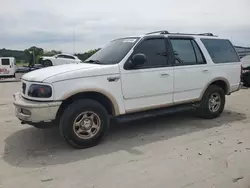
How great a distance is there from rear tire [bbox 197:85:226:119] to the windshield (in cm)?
217

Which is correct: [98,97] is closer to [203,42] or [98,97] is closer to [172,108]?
[172,108]

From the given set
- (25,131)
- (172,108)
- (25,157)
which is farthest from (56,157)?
(172,108)

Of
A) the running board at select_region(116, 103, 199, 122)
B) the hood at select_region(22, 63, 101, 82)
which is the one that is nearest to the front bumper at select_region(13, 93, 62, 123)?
the hood at select_region(22, 63, 101, 82)

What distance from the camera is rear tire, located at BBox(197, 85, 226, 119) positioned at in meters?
6.25

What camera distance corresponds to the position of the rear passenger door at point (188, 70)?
18.6 feet

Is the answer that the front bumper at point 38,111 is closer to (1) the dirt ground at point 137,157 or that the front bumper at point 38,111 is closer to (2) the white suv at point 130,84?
(2) the white suv at point 130,84

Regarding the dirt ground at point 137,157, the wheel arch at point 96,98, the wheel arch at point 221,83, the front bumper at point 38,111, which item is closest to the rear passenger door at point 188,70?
the wheel arch at point 221,83

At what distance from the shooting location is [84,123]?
4516mm

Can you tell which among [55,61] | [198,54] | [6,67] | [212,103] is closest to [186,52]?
[198,54]

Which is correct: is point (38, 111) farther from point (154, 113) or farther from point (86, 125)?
point (154, 113)

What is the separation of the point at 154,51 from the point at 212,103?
6.76 ft

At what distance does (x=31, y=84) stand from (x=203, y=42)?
3.96 metres

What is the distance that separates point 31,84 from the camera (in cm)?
439

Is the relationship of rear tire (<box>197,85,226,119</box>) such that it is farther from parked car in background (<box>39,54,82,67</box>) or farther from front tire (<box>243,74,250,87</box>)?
parked car in background (<box>39,54,82,67</box>)
